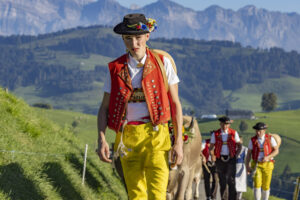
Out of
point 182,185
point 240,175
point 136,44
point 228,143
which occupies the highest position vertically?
point 136,44

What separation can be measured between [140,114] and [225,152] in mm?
8559

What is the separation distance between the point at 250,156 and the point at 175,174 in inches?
210

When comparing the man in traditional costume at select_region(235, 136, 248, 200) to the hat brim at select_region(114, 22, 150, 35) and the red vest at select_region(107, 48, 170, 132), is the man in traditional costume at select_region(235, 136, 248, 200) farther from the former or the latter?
the hat brim at select_region(114, 22, 150, 35)

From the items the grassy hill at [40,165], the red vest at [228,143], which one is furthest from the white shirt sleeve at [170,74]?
the red vest at [228,143]

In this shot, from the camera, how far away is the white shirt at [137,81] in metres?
4.79

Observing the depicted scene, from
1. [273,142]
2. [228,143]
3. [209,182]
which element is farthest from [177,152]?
[209,182]

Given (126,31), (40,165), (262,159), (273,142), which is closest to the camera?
(126,31)

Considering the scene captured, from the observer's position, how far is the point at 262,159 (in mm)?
12195

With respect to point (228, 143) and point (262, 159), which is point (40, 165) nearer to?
point (262, 159)

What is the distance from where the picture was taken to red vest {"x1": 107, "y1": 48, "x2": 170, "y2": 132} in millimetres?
4734

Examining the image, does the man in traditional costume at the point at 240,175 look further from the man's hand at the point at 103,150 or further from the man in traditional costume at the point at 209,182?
the man's hand at the point at 103,150

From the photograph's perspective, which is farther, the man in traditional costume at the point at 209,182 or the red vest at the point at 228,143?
the man in traditional costume at the point at 209,182

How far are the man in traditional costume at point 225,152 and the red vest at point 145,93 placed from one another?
27.3 feet

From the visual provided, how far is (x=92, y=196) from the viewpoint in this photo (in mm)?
8133
